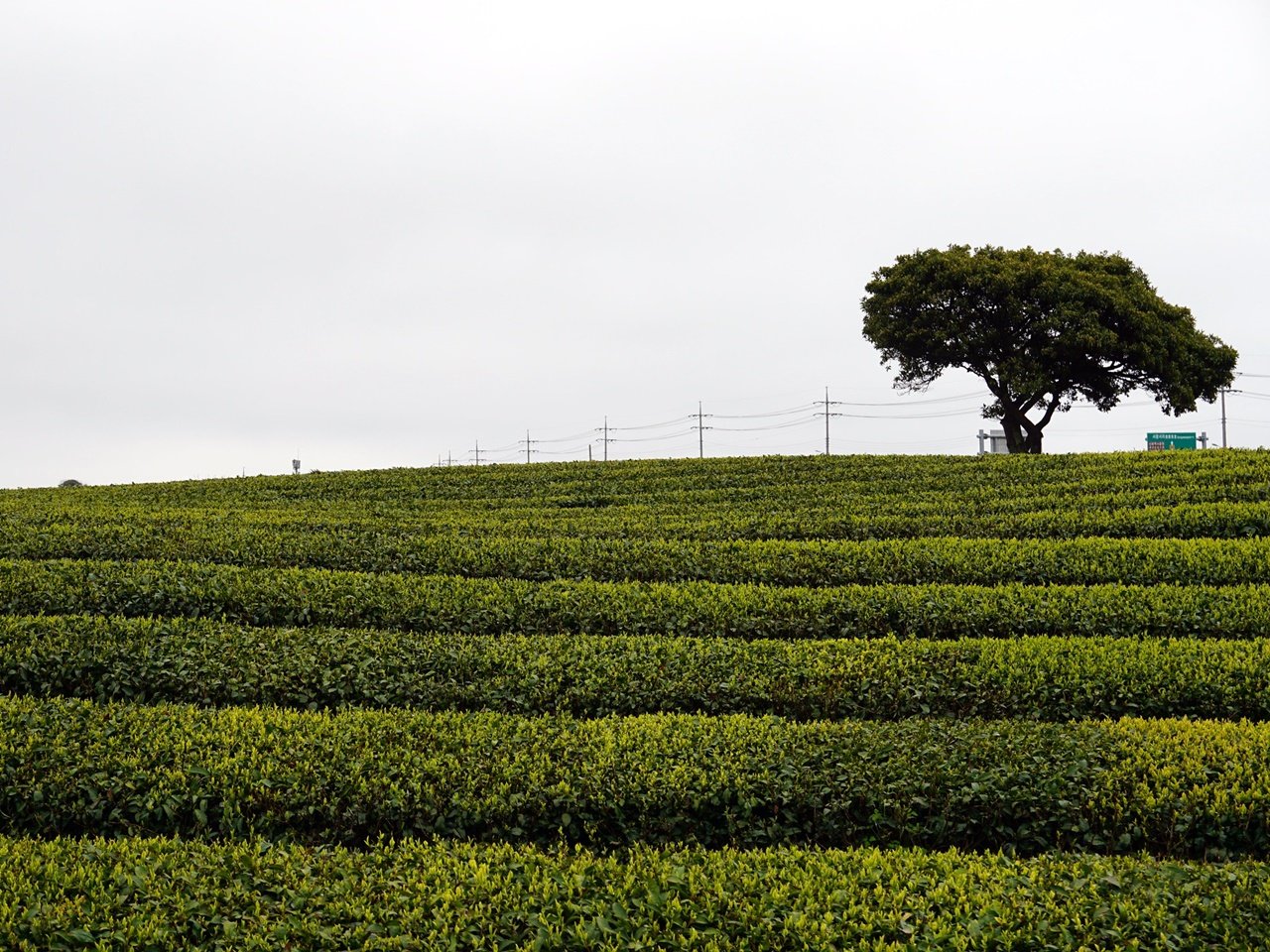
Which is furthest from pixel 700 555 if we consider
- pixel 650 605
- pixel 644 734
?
pixel 644 734

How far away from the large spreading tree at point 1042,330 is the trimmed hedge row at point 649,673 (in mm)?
26387

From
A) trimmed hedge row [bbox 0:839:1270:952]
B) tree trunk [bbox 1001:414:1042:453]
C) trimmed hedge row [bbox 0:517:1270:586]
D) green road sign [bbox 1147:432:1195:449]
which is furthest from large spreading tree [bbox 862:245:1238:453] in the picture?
trimmed hedge row [bbox 0:839:1270:952]

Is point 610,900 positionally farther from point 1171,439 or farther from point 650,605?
point 1171,439

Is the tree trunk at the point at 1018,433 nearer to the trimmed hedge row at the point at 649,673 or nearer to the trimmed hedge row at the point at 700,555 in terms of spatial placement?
the trimmed hedge row at the point at 700,555

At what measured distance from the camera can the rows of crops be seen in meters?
5.20

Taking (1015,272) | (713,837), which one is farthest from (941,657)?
(1015,272)

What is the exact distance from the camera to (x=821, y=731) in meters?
7.59

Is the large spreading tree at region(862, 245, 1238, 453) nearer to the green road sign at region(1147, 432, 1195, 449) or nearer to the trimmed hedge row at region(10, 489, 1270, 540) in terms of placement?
the green road sign at region(1147, 432, 1195, 449)

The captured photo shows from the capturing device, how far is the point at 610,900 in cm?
527

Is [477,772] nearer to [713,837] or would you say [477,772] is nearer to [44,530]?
[713,837]

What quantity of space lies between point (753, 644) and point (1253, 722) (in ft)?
15.2

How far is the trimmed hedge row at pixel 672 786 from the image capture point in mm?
6535

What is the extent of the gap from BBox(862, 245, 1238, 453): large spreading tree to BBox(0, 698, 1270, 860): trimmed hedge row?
2895cm

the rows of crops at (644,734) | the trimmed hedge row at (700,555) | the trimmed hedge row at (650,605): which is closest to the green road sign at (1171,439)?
the rows of crops at (644,734)
